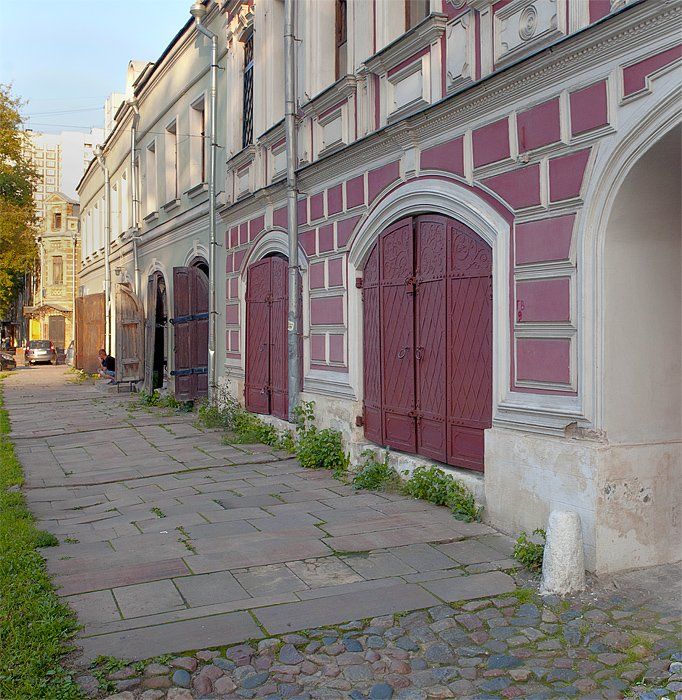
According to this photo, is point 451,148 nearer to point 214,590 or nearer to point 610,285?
point 610,285

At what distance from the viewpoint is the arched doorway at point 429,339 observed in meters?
6.23

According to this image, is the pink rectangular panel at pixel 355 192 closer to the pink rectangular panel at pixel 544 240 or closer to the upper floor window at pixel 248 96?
the pink rectangular panel at pixel 544 240

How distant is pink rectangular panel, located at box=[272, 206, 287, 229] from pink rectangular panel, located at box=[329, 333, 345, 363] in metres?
2.07

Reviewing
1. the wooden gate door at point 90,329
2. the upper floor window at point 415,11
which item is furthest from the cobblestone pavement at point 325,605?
the wooden gate door at point 90,329

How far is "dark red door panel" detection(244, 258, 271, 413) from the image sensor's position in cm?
1070

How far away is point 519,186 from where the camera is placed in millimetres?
5602

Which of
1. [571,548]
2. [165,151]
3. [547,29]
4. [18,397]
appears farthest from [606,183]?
[18,397]

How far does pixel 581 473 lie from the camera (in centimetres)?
489

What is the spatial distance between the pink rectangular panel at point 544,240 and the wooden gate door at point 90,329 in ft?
65.9

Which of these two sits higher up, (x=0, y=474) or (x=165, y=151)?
(x=165, y=151)

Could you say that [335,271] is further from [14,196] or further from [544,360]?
[14,196]

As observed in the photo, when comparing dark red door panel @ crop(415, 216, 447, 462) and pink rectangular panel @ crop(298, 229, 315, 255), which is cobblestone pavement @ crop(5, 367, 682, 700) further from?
pink rectangular panel @ crop(298, 229, 315, 255)

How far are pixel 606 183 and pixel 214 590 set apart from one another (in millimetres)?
3416

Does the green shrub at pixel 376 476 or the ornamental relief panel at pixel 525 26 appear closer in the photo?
the ornamental relief panel at pixel 525 26
